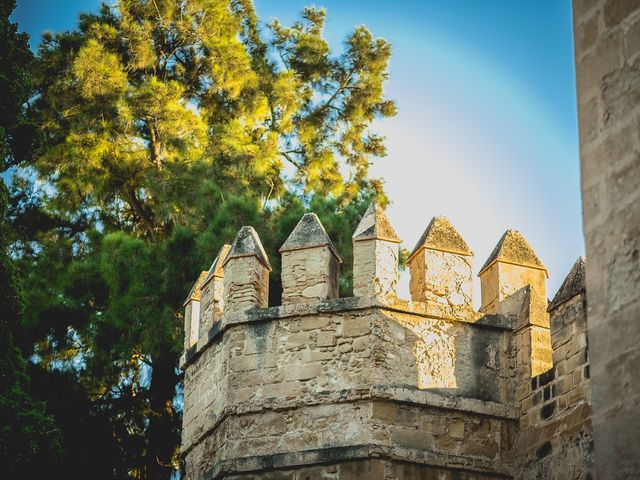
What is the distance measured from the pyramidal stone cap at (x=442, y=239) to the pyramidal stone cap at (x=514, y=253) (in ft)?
0.80

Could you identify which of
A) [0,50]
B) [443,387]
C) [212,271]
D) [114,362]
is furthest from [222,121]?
[443,387]

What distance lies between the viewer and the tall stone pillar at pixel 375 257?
9.12 metres

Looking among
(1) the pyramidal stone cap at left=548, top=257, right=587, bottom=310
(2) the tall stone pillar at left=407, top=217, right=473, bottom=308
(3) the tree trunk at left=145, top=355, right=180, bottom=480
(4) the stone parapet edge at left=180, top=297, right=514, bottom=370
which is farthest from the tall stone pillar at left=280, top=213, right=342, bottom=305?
(3) the tree trunk at left=145, top=355, right=180, bottom=480

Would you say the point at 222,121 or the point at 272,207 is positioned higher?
the point at 222,121

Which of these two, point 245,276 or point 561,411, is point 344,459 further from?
point 245,276

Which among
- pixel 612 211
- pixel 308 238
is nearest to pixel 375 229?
pixel 308 238

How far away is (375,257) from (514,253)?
1.12 metres

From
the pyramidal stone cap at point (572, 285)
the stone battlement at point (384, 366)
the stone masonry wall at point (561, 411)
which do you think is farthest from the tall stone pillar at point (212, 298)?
the pyramidal stone cap at point (572, 285)

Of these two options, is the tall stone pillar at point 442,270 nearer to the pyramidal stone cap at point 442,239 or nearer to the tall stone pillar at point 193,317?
the pyramidal stone cap at point 442,239

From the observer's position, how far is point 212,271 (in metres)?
9.95

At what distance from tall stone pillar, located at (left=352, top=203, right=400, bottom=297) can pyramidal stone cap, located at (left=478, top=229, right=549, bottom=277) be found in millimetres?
779

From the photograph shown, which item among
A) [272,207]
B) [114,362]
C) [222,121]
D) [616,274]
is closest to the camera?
[616,274]

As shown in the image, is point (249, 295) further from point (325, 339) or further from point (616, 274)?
point (616, 274)

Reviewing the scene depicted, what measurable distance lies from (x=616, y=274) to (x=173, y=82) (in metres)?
15.2
